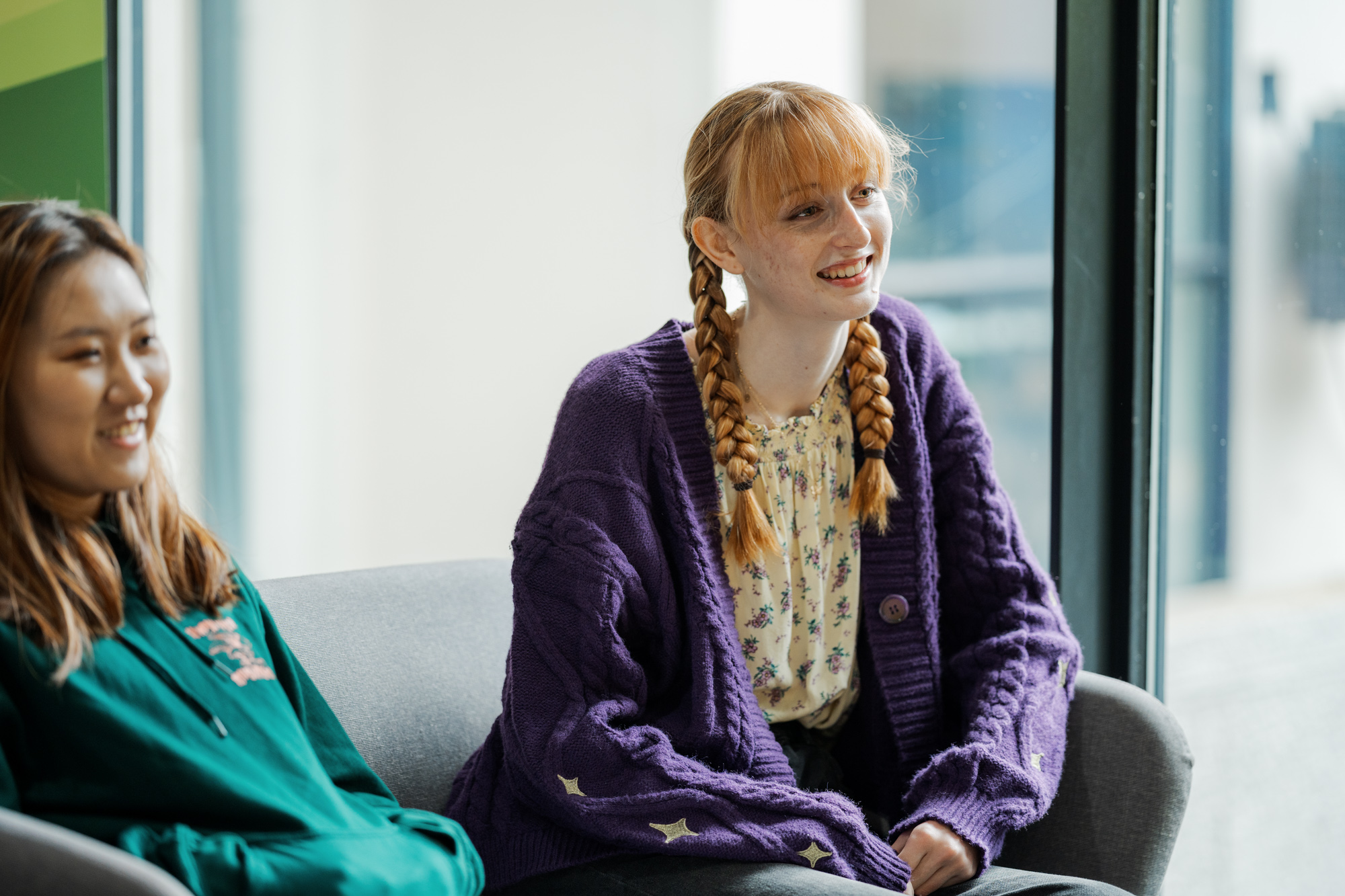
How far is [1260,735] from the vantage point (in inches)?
76.0

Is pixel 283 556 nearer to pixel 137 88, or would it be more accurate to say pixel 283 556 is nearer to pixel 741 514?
pixel 137 88

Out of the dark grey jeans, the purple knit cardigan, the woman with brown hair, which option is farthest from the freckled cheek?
the dark grey jeans

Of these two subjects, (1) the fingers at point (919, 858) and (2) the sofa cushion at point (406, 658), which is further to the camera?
(2) the sofa cushion at point (406, 658)

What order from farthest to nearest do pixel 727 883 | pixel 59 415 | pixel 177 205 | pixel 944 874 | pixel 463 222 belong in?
pixel 463 222 < pixel 177 205 < pixel 944 874 < pixel 727 883 < pixel 59 415

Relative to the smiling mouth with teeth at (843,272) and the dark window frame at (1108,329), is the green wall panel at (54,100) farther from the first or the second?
the dark window frame at (1108,329)

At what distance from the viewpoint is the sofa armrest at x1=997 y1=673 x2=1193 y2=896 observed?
1400 millimetres

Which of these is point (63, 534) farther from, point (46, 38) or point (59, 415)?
point (46, 38)

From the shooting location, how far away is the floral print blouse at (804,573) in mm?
1425

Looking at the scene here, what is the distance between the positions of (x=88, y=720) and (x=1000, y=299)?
6.49ft

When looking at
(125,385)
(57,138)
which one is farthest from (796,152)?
(57,138)

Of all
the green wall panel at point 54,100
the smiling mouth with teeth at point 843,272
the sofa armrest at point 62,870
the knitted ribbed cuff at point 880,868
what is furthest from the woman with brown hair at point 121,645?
the green wall panel at point 54,100

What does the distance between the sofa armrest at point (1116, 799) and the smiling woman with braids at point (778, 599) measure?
73 millimetres

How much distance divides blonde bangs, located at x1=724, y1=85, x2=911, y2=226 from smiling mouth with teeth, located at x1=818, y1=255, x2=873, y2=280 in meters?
0.09

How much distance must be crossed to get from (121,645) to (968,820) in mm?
871
